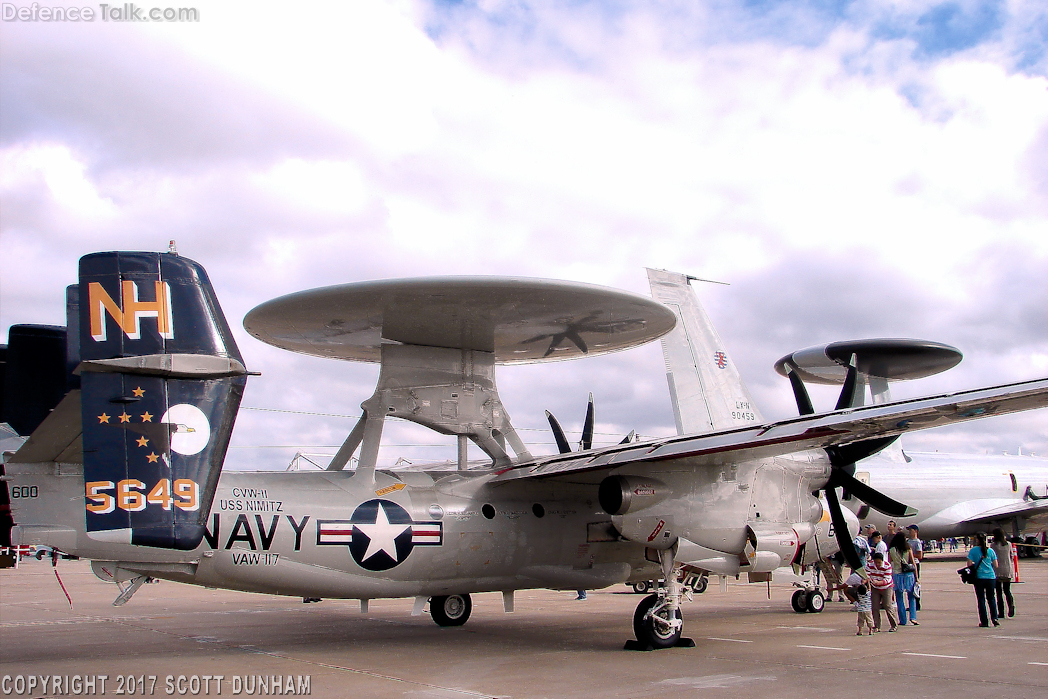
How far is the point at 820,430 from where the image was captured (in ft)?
33.4

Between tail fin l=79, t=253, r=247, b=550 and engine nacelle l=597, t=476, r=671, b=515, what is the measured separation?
5.79 m

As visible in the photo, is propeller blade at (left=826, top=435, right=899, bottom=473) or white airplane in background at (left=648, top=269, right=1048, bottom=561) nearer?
propeller blade at (left=826, top=435, right=899, bottom=473)

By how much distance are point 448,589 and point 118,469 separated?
242 inches

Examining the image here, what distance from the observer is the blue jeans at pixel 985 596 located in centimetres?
1350

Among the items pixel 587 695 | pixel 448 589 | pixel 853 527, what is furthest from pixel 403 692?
pixel 853 527

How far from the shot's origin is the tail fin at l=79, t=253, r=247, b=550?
714cm

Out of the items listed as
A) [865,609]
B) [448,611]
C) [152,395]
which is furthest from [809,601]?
[152,395]

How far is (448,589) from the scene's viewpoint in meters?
12.1

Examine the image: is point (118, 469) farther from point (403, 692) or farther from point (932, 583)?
point (932, 583)

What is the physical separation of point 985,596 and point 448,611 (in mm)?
9739

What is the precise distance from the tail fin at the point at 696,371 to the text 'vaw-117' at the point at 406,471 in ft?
13.2

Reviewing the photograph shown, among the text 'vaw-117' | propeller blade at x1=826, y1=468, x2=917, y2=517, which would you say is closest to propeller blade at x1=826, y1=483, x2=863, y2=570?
propeller blade at x1=826, y1=468, x2=917, y2=517

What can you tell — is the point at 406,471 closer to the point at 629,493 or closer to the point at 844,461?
the point at 629,493

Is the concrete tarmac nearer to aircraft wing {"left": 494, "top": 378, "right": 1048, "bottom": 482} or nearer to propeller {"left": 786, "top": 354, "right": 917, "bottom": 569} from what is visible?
propeller {"left": 786, "top": 354, "right": 917, "bottom": 569}
